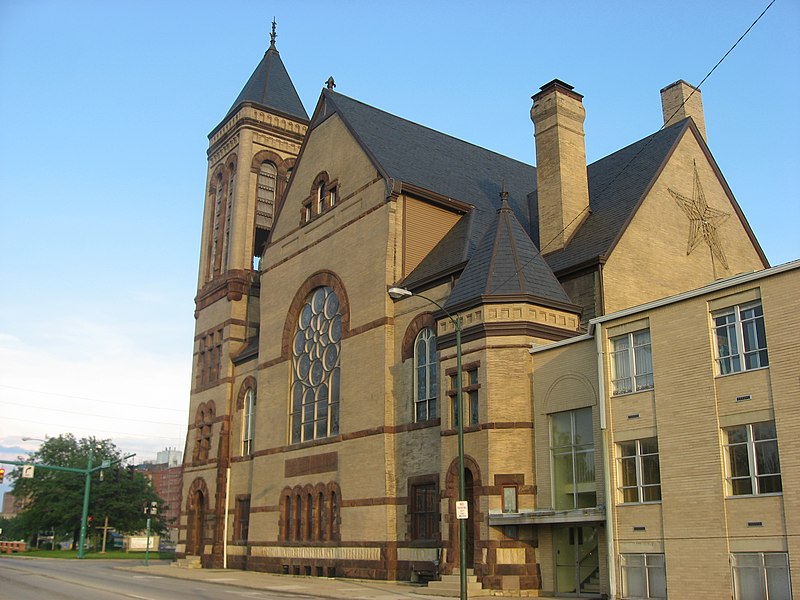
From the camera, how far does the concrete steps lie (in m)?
24.8

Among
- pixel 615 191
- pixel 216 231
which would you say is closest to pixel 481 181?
pixel 615 191

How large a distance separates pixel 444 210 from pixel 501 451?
13.5 metres

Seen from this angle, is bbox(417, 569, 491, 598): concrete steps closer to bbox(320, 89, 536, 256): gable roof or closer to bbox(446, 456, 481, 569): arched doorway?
bbox(446, 456, 481, 569): arched doorway

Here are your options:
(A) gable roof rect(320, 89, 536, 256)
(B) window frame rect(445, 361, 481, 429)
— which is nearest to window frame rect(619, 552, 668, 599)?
(B) window frame rect(445, 361, 481, 429)

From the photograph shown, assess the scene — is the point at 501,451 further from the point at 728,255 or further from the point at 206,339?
the point at 206,339

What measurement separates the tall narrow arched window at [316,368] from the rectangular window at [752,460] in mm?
19317

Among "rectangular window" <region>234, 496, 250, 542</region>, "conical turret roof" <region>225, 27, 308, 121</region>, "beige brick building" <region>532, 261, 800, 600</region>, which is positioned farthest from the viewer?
"conical turret roof" <region>225, 27, 308, 121</region>

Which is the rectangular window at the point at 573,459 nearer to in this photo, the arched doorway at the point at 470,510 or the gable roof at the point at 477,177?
the arched doorway at the point at 470,510

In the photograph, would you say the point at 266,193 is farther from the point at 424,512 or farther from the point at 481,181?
the point at 424,512

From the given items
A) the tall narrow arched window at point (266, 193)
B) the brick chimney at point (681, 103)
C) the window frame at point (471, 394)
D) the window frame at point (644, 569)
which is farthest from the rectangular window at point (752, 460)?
the tall narrow arched window at point (266, 193)

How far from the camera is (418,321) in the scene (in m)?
32.2

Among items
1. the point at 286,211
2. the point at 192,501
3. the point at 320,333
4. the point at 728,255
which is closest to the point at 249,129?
the point at 286,211

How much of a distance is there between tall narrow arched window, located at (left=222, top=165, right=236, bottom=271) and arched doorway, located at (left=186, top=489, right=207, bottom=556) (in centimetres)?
1348

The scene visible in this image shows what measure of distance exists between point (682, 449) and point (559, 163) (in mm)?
15080
